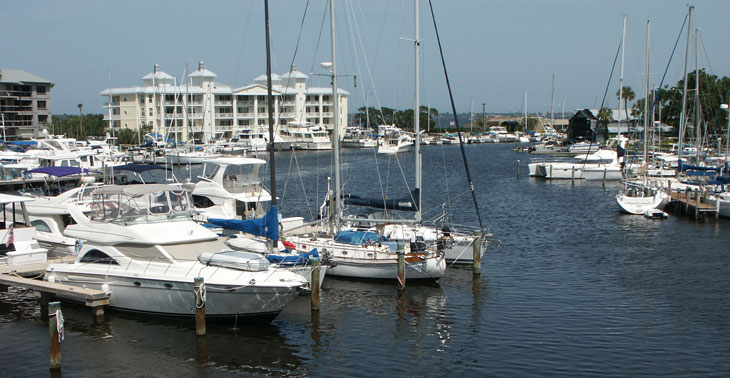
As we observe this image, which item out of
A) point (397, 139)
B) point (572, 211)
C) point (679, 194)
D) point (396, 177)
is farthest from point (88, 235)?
point (397, 139)

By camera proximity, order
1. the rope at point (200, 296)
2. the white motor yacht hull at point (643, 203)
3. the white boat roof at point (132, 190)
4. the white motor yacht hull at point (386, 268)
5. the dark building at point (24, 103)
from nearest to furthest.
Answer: the rope at point (200, 296) < the white boat roof at point (132, 190) < the white motor yacht hull at point (386, 268) < the white motor yacht hull at point (643, 203) < the dark building at point (24, 103)

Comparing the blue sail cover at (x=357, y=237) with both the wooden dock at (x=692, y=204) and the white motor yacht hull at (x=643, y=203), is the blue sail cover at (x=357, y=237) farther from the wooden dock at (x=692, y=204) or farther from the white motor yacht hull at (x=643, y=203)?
the wooden dock at (x=692, y=204)


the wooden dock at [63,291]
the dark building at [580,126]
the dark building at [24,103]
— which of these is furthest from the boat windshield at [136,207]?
the dark building at [580,126]

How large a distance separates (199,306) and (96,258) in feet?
16.7

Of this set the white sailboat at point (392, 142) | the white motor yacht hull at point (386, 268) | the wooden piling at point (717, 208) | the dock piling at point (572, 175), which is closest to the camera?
the white motor yacht hull at point (386, 268)

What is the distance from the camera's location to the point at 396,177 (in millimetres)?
80250

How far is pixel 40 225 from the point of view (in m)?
29.4

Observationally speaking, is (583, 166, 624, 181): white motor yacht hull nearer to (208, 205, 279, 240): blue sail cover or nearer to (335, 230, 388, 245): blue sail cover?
(335, 230, 388, 245): blue sail cover

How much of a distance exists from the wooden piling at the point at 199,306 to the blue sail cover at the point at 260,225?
17.4ft

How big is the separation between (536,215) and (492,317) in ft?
84.8

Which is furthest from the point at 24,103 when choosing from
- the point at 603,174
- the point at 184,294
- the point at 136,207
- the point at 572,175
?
the point at 184,294

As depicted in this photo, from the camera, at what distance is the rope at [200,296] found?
765 inches

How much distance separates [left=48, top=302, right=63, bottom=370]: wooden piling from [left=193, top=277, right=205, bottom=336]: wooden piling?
372 centimetres

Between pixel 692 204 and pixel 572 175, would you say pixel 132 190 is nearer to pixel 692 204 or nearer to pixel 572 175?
pixel 692 204
